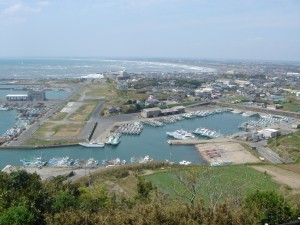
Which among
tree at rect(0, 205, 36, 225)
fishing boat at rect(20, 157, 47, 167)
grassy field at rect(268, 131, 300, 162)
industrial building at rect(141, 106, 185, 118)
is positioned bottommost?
industrial building at rect(141, 106, 185, 118)

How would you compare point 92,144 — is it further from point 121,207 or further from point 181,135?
point 121,207

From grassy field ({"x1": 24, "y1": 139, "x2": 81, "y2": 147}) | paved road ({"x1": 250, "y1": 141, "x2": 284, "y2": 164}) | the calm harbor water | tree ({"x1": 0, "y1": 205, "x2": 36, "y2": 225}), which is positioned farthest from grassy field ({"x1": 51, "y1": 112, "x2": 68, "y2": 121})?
tree ({"x1": 0, "y1": 205, "x2": 36, "y2": 225})

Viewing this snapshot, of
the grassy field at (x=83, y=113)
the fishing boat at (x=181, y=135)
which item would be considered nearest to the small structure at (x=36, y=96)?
the grassy field at (x=83, y=113)

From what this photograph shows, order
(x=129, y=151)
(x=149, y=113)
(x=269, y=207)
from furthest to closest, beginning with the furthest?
1. (x=149, y=113)
2. (x=129, y=151)
3. (x=269, y=207)

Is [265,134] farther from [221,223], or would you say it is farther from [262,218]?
[221,223]

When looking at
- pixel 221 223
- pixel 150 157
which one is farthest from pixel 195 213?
pixel 150 157

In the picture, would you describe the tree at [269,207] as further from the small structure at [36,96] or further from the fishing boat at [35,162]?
the small structure at [36,96]

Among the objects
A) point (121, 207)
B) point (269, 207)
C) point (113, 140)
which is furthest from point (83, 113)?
point (269, 207)

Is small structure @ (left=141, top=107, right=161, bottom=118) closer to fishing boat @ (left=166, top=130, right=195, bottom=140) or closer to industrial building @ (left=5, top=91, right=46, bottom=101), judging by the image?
fishing boat @ (left=166, top=130, right=195, bottom=140)
